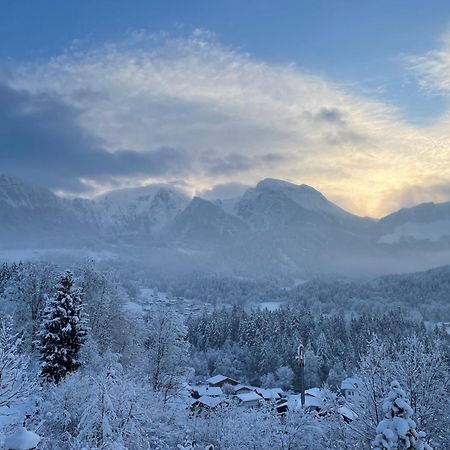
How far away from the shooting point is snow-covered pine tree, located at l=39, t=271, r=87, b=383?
33812 millimetres

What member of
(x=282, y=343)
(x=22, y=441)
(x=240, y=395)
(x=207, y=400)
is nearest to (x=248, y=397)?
(x=240, y=395)

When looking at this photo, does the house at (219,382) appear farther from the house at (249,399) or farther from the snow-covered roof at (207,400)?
the snow-covered roof at (207,400)

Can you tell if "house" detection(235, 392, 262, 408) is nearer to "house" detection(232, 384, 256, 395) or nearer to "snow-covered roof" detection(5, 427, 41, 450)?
"house" detection(232, 384, 256, 395)

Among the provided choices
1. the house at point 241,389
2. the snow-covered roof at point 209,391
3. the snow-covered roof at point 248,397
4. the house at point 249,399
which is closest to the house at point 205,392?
the snow-covered roof at point 209,391

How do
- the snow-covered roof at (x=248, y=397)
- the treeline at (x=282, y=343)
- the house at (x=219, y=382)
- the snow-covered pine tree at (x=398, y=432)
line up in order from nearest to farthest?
the snow-covered pine tree at (x=398, y=432) → the snow-covered roof at (x=248, y=397) → the house at (x=219, y=382) → the treeline at (x=282, y=343)

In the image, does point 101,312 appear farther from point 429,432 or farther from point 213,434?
point 429,432

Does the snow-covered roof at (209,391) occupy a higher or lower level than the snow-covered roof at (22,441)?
lower

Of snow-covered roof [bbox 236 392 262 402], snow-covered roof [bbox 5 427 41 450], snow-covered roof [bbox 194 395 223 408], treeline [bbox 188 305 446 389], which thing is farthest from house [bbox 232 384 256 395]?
snow-covered roof [bbox 5 427 41 450]

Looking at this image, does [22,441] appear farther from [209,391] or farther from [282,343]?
[282,343]

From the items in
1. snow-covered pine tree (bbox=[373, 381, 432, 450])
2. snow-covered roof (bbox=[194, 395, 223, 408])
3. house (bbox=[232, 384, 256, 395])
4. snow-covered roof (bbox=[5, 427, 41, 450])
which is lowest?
house (bbox=[232, 384, 256, 395])

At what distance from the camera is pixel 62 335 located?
1367 inches

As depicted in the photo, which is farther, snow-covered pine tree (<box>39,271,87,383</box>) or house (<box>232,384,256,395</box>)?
house (<box>232,384,256,395</box>)

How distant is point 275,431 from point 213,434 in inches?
241

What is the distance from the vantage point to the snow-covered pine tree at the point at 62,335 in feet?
111
